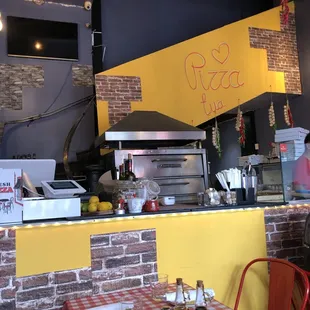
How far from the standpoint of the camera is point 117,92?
18.4ft

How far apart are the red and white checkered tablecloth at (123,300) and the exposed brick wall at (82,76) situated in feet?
17.1

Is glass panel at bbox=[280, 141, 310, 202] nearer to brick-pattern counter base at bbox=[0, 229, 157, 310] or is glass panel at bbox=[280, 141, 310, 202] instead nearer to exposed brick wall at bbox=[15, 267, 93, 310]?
brick-pattern counter base at bbox=[0, 229, 157, 310]

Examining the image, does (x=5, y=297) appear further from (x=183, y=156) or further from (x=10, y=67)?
(x=10, y=67)

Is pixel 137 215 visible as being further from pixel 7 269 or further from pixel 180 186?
pixel 180 186

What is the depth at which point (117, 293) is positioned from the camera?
212cm

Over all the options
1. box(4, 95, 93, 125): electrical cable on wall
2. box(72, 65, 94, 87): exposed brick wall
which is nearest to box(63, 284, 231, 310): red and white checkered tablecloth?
box(4, 95, 93, 125): electrical cable on wall

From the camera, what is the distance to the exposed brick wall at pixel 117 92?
5.57m

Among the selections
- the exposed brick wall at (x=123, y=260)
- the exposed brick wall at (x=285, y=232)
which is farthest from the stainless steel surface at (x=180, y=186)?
the exposed brick wall at (x=123, y=260)

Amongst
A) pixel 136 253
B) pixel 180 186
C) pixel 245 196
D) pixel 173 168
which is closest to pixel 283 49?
pixel 173 168

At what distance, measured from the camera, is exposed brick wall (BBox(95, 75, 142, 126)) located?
5.57 m

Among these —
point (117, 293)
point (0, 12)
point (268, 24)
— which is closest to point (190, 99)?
point (268, 24)

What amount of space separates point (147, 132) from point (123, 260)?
8.10 ft

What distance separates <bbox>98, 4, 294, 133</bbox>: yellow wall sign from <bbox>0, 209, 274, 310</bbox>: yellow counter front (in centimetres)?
335

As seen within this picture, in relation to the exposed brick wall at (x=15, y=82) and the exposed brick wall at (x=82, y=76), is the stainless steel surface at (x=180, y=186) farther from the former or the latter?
the exposed brick wall at (x=15, y=82)
